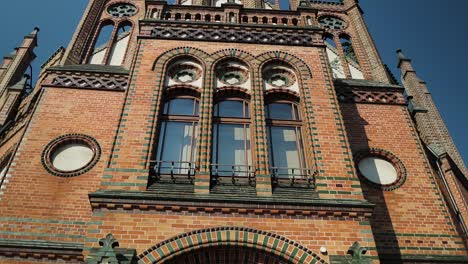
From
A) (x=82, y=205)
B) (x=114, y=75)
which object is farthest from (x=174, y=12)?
(x=82, y=205)

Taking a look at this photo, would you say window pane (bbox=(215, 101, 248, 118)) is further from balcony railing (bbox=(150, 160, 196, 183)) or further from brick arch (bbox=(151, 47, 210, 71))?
balcony railing (bbox=(150, 160, 196, 183))

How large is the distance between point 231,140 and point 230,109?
0.90 metres

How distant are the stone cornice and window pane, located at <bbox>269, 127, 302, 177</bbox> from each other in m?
1.10

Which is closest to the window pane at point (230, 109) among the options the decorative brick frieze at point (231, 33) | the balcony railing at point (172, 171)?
the balcony railing at point (172, 171)

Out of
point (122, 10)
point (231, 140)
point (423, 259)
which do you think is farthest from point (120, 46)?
point (423, 259)

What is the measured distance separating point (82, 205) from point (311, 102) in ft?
17.6

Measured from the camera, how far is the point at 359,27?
14.1m

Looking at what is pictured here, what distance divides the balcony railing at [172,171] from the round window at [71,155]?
2.02 meters

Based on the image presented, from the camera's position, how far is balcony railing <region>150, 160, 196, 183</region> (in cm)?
782

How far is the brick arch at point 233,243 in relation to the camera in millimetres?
6609

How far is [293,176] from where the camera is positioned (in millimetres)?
8039

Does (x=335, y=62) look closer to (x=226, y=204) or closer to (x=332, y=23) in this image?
(x=332, y=23)

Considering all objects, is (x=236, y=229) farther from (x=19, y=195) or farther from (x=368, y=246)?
(x=19, y=195)

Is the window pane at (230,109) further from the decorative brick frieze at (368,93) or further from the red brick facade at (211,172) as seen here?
the decorative brick frieze at (368,93)
